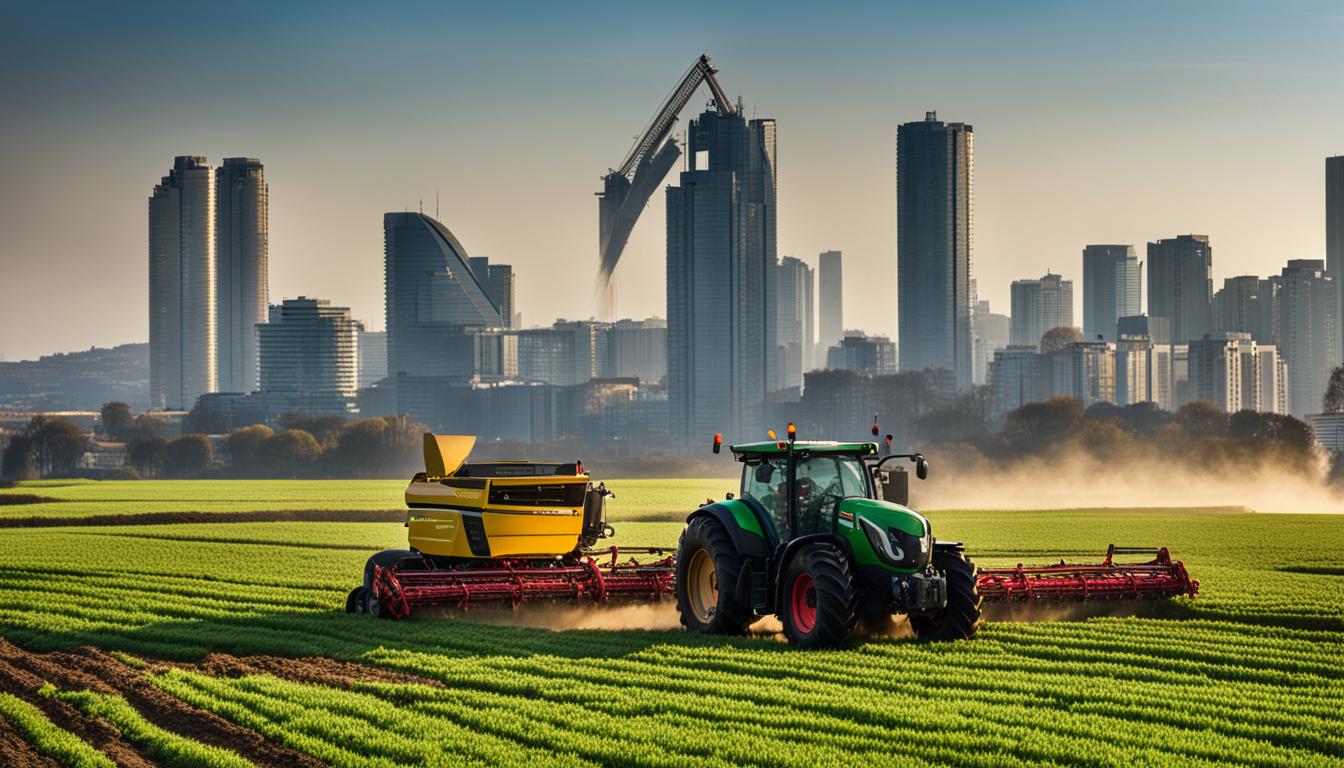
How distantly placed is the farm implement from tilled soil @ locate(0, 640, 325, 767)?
18.3 ft

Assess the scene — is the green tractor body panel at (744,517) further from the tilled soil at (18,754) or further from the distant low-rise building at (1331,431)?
the distant low-rise building at (1331,431)

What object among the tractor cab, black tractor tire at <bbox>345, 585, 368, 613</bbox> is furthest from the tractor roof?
black tractor tire at <bbox>345, 585, 368, 613</bbox>

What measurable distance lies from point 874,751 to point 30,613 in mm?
20152

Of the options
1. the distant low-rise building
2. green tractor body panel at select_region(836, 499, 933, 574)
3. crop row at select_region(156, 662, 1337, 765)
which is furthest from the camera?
the distant low-rise building

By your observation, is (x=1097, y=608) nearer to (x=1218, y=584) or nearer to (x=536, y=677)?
(x=1218, y=584)

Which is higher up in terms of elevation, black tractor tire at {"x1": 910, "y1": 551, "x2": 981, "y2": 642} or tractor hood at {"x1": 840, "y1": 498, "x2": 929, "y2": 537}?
tractor hood at {"x1": 840, "y1": 498, "x2": 929, "y2": 537}

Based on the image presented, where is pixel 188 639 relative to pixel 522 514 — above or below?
below

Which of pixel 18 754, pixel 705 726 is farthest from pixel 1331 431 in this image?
pixel 18 754

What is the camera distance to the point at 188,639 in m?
25.9

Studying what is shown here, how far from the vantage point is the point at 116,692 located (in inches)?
823

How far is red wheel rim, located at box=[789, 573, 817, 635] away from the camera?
2297 cm

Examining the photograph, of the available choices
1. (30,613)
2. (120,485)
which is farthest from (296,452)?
(30,613)

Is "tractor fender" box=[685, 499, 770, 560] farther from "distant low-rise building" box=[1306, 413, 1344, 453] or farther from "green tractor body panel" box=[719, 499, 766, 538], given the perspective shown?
"distant low-rise building" box=[1306, 413, 1344, 453]

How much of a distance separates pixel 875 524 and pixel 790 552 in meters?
1.34
